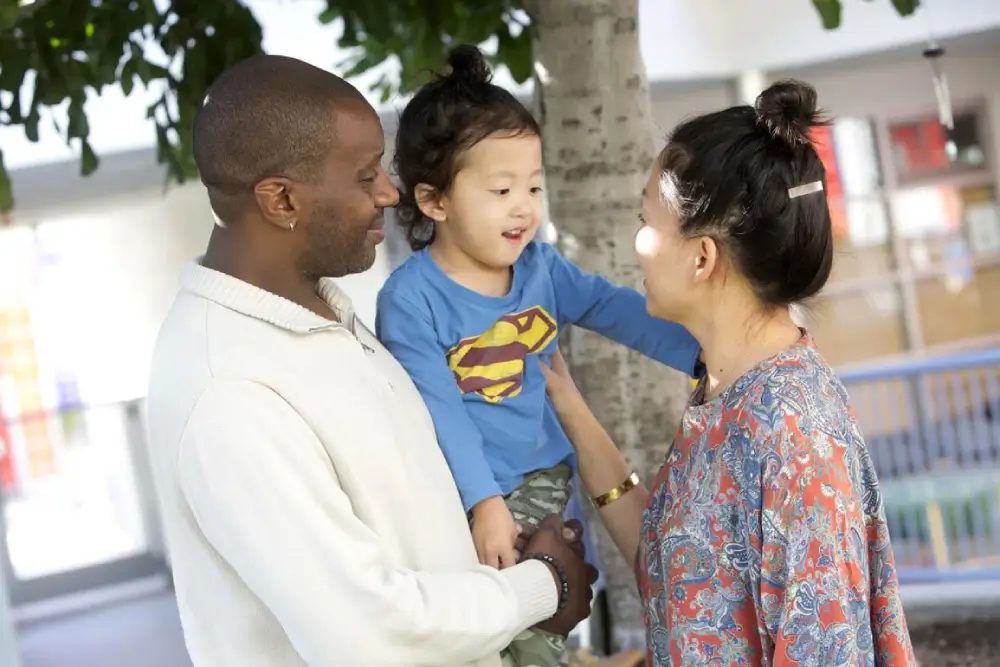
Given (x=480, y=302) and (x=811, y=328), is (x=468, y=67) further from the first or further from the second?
(x=811, y=328)

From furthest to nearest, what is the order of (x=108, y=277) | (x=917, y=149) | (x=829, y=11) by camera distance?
(x=917, y=149)
(x=108, y=277)
(x=829, y=11)

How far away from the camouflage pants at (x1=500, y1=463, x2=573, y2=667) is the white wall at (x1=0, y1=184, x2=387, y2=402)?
551 cm

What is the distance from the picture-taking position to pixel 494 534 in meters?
2.03

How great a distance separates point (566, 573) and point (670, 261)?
55cm

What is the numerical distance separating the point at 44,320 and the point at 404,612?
7.62m

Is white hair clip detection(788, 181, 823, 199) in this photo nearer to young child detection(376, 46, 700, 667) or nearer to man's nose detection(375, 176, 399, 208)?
young child detection(376, 46, 700, 667)

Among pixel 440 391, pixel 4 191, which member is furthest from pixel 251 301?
pixel 4 191

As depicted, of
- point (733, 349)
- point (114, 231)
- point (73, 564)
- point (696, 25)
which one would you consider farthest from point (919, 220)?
point (733, 349)

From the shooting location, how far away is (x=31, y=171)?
7.04m

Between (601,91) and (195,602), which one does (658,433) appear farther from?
(195,602)

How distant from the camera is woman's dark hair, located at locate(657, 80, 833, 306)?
192cm

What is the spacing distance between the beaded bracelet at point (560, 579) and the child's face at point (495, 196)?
1.76 ft

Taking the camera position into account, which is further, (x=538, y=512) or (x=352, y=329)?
(x=538, y=512)

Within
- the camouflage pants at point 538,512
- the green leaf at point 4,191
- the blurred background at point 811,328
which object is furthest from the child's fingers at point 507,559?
the blurred background at point 811,328
